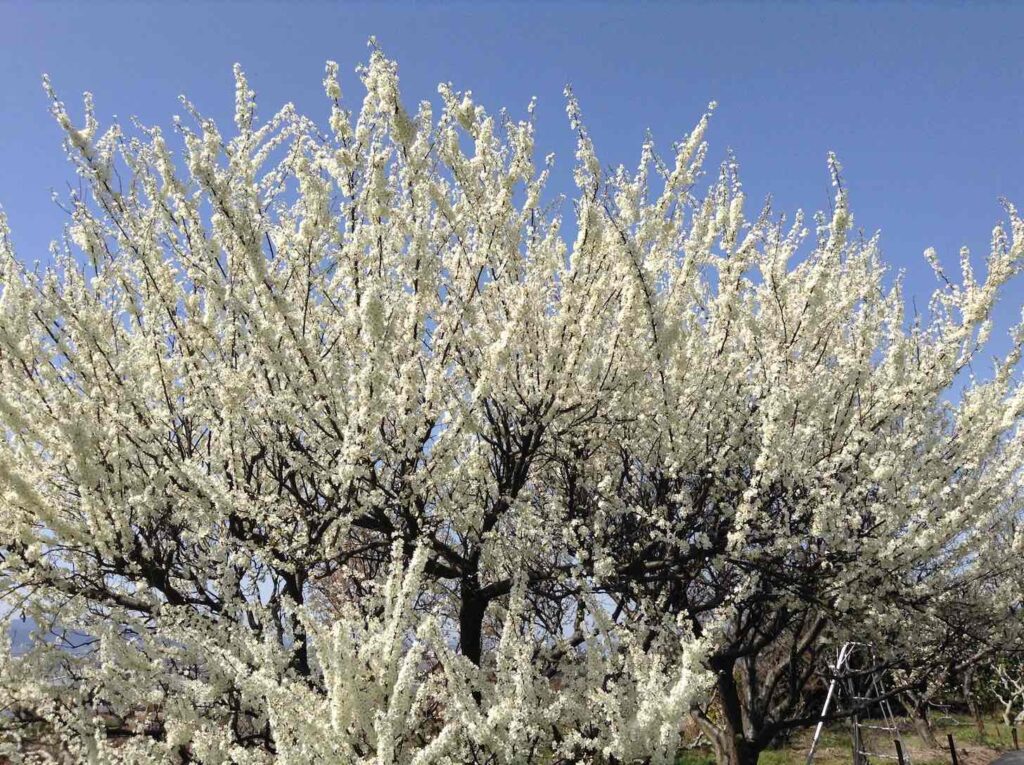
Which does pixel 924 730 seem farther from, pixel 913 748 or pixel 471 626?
pixel 471 626

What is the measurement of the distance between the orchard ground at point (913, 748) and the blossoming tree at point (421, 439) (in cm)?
1060

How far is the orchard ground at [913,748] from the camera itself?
1627 centimetres

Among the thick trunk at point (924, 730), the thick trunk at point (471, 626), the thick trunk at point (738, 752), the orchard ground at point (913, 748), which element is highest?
the thick trunk at point (471, 626)

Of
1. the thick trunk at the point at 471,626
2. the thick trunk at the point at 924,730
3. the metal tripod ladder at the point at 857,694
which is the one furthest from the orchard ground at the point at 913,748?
the thick trunk at the point at 471,626

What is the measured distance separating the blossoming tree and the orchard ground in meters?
10.6

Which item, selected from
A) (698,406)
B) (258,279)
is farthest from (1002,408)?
(258,279)

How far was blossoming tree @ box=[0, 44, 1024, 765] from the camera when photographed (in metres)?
4.62

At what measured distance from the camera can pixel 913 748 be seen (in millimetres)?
18484

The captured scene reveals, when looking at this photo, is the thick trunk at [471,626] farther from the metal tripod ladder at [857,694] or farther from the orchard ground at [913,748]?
the orchard ground at [913,748]

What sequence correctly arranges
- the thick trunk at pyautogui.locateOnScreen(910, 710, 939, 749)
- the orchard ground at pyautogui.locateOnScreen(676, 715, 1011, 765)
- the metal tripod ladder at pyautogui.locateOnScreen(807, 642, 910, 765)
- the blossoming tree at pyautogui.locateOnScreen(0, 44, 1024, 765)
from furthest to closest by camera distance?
the thick trunk at pyautogui.locateOnScreen(910, 710, 939, 749), the orchard ground at pyautogui.locateOnScreen(676, 715, 1011, 765), the metal tripod ladder at pyautogui.locateOnScreen(807, 642, 910, 765), the blossoming tree at pyautogui.locateOnScreen(0, 44, 1024, 765)

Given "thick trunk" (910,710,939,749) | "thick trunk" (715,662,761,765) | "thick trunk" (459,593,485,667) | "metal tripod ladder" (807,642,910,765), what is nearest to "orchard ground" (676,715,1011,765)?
"thick trunk" (910,710,939,749)

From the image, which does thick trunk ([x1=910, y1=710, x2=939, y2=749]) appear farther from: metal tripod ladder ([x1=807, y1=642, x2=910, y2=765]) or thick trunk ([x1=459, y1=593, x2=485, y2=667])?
thick trunk ([x1=459, y1=593, x2=485, y2=667])

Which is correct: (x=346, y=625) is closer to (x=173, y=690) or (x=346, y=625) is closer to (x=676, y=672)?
(x=173, y=690)

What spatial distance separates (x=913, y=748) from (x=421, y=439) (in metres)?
19.1
